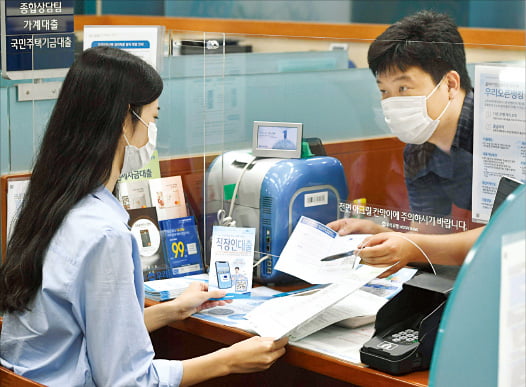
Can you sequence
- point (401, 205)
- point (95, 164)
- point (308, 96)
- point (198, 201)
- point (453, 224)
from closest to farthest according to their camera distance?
point (95, 164)
point (453, 224)
point (401, 205)
point (308, 96)
point (198, 201)

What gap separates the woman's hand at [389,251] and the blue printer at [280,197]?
197 mm

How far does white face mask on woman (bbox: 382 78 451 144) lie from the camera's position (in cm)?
219

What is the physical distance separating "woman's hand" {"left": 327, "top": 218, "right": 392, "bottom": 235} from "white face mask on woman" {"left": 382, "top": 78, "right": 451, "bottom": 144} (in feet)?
0.91

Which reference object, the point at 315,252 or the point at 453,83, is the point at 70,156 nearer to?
the point at 315,252

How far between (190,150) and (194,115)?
114 mm

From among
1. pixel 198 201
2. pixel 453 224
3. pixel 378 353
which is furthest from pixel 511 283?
pixel 198 201

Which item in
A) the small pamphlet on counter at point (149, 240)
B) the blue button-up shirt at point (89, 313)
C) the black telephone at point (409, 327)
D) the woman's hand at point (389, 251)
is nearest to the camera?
the blue button-up shirt at point (89, 313)

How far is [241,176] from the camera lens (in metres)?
2.41

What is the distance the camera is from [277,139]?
7.85 feet

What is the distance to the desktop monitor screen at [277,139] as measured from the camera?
7.77ft

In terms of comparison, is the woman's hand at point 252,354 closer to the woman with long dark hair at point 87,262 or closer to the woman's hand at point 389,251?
the woman with long dark hair at point 87,262

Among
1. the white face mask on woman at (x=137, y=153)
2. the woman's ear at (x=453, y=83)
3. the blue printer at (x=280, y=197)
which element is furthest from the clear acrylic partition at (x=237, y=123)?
the white face mask on woman at (x=137, y=153)

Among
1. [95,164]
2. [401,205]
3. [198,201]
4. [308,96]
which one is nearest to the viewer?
[95,164]

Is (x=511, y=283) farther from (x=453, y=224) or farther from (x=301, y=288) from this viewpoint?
(x=301, y=288)
